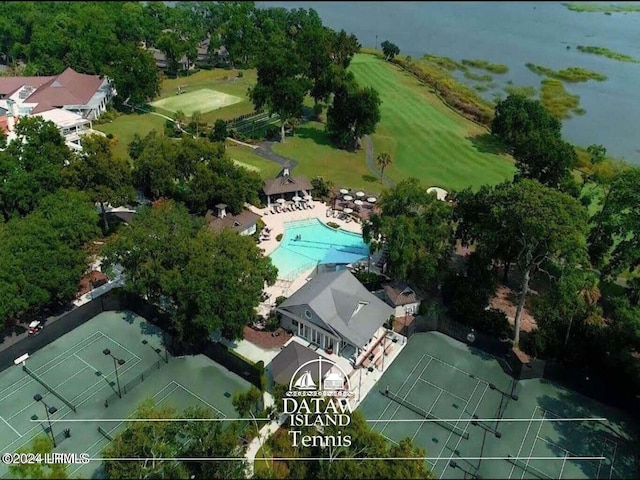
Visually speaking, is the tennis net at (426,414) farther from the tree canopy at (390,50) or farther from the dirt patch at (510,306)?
the tree canopy at (390,50)

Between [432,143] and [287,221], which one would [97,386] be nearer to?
[287,221]

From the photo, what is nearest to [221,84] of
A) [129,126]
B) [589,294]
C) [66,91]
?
[129,126]

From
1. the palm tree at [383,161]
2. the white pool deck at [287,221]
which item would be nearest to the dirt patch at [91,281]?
the white pool deck at [287,221]

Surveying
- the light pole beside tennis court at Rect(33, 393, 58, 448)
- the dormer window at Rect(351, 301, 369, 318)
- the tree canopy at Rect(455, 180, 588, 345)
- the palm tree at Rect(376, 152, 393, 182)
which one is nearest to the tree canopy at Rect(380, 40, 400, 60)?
the palm tree at Rect(376, 152, 393, 182)

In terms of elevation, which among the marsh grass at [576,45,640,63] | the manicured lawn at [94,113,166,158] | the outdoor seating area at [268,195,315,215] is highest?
the marsh grass at [576,45,640,63]

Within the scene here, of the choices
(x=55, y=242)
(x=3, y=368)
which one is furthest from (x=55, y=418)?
(x=55, y=242)

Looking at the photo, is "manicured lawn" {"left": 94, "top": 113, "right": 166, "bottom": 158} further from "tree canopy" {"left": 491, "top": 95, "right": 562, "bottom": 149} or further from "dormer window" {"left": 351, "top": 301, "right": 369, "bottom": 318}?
"tree canopy" {"left": 491, "top": 95, "right": 562, "bottom": 149}
